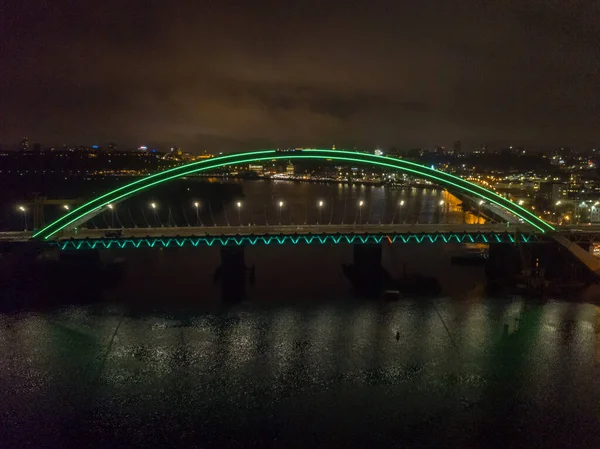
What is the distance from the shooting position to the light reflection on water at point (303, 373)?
1067cm

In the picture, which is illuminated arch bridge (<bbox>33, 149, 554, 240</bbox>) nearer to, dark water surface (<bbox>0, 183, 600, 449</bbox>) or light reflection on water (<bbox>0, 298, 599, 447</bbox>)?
dark water surface (<bbox>0, 183, 600, 449</bbox>)

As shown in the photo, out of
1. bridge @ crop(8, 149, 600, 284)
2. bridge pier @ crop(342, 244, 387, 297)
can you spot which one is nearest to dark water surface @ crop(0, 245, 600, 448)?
bridge pier @ crop(342, 244, 387, 297)

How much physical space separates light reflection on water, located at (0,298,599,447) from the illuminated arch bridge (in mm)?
6589

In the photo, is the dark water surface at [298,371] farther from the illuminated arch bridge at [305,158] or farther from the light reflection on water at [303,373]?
the illuminated arch bridge at [305,158]

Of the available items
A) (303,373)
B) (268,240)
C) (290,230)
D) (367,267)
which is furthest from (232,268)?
(303,373)

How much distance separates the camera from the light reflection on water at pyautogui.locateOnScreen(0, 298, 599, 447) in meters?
10.7

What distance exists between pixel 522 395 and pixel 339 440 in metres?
4.65

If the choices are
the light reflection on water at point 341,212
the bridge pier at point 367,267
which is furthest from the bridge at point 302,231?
the light reflection on water at point 341,212

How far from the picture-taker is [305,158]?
24.2 meters

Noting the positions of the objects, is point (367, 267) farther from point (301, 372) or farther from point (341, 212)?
point (341, 212)

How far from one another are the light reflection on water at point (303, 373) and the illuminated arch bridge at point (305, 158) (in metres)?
6.59

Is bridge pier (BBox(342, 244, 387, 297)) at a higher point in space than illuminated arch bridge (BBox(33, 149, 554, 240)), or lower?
lower

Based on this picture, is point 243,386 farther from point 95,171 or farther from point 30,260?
point 95,171

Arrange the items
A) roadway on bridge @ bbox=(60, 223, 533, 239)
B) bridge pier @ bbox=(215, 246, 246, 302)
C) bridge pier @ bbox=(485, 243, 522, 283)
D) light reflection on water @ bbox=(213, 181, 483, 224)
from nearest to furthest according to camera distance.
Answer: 1. roadway on bridge @ bbox=(60, 223, 533, 239)
2. bridge pier @ bbox=(215, 246, 246, 302)
3. bridge pier @ bbox=(485, 243, 522, 283)
4. light reflection on water @ bbox=(213, 181, 483, 224)
